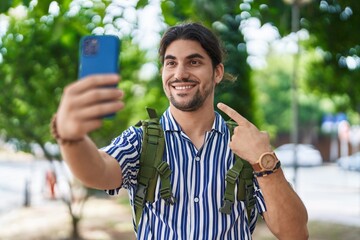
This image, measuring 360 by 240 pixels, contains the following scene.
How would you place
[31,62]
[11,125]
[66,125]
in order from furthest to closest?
[11,125] < [31,62] < [66,125]

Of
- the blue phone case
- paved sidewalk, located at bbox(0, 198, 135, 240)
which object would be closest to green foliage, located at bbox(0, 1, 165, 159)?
paved sidewalk, located at bbox(0, 198, 135, 240)

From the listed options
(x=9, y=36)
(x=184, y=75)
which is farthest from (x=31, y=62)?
(x=184, y=75)

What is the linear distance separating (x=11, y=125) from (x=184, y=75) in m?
9.02

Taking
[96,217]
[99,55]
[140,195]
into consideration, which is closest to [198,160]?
[140,195]

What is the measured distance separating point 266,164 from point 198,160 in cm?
34

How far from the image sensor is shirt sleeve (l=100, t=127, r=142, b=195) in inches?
79.7

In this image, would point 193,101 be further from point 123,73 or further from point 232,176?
point 123,73

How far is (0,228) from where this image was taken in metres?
12.6

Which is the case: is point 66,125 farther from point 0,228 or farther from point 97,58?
point 0,228

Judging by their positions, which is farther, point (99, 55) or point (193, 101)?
point (193, 101)

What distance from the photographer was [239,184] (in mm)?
2131

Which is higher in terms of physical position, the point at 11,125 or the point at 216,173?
the point at 11,125

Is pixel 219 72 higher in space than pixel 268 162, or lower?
higher

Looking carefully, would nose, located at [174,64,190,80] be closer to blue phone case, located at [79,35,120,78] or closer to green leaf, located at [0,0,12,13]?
blue phone case, located at [79,35,120,78]
